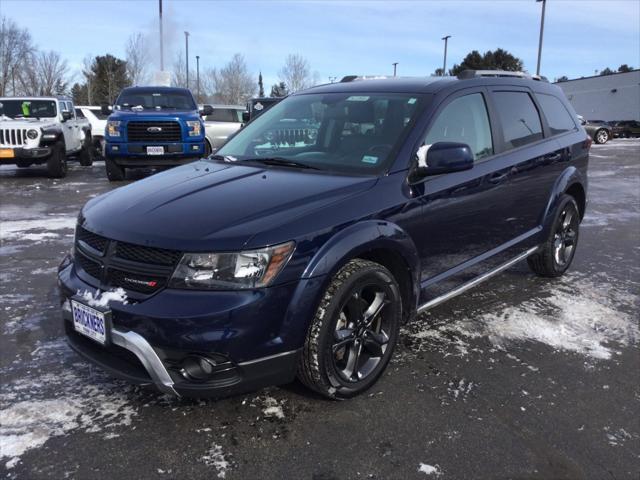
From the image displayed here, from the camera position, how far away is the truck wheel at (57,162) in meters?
12.2

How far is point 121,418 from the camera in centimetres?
279

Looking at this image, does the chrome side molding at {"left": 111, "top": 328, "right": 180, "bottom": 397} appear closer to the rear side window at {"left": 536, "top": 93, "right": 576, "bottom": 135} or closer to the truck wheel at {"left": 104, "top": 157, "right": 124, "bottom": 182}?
the rear side window at {"left": 536, "top": 93, "right": 576, "bottom": 135}

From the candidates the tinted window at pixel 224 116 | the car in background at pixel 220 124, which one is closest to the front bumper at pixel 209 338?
the car in background at pixel 220 124

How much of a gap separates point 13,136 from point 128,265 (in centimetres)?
1112

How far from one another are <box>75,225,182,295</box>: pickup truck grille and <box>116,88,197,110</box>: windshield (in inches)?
389

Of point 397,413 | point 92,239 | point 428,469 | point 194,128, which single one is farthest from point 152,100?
point 428,469

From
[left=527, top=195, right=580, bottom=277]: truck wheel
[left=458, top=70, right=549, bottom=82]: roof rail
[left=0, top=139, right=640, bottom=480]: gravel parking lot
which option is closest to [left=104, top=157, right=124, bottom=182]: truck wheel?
[left=0, top=139, right=640, bottom=480]: gravel parking lot

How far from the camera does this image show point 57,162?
40.4ft

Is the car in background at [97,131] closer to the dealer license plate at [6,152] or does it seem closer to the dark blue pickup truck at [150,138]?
the dealer license plate at [6,152]

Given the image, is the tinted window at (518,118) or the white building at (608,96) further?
the white building at (608,96)

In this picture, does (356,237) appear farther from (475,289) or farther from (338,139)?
(475,289)

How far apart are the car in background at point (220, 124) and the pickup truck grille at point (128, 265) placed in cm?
1206

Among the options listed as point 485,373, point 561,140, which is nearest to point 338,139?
point 485,373

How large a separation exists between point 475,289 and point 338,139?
2085 mm
